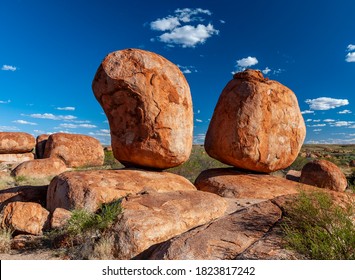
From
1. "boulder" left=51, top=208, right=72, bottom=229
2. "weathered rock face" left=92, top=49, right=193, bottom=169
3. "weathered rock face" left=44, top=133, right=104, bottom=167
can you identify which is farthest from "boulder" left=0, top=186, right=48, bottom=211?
"weathered rock face" left=44, top=133, right=104, bottom=167

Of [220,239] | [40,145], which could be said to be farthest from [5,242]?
[40,145]

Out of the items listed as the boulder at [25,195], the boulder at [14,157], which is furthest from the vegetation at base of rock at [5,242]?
the boulder at [14,157]

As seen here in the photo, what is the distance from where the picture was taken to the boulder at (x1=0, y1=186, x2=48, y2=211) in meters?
8.05

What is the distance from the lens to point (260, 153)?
31.0 feet

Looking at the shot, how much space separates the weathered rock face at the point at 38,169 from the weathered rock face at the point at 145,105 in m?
9.26

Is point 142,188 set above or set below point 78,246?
above

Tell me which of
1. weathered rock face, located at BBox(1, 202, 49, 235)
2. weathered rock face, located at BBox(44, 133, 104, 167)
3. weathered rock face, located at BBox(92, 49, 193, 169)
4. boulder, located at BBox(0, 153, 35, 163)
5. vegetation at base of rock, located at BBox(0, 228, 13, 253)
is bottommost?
vegetation at base of rock, located at BBox(0, 228, 13, 253)

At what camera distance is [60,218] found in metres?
6.09

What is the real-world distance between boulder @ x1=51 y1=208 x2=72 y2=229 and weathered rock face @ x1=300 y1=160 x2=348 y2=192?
34.5 feet

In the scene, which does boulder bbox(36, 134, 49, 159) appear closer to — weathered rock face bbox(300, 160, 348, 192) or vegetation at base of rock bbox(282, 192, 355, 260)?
weathered rock face bbox(300, 160, 348, 192)

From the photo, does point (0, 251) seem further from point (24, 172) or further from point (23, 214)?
point (24, 172)
